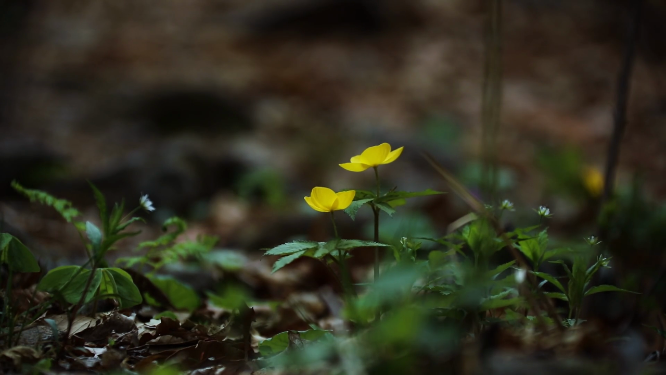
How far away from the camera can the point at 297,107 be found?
242 inches

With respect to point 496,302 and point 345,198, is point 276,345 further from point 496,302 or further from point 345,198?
point 496,302

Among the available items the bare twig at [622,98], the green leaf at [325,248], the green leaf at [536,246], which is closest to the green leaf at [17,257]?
the green leaf at [325,248]

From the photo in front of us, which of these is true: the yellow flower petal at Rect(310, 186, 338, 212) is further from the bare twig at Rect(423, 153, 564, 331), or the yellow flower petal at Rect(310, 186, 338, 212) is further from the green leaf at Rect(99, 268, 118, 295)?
the green leaf at Rect(99, 268, 118, 295)

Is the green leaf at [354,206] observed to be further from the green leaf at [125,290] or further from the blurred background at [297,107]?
the blurred background at [297,107]

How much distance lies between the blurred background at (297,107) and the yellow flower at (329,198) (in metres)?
1.49

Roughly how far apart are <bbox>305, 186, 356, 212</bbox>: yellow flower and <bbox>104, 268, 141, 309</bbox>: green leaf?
0.49m

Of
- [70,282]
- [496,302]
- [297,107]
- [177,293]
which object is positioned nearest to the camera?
[496,302]

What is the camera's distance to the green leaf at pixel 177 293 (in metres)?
1.83

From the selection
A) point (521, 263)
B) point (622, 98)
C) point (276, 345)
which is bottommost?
point (276, 345)

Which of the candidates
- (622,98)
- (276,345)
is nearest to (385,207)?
(276,345)

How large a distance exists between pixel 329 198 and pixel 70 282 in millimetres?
665

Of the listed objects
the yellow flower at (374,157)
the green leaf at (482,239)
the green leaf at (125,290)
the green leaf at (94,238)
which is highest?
the yellow flower at (374,157)

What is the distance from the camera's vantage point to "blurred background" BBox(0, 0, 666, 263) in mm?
3847

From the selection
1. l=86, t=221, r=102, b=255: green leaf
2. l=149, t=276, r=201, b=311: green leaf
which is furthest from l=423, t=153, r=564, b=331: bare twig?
l=149, t=276, r=201, b=311: green leaf
